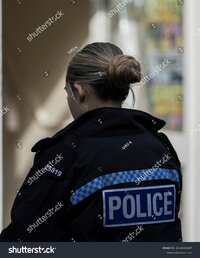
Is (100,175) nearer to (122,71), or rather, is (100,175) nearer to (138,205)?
(138,205)

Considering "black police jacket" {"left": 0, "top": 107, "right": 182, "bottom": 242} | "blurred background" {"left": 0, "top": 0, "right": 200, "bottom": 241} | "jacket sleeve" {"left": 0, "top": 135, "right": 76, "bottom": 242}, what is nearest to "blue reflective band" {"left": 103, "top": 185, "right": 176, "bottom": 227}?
"black police jacket" {"left": 0, "top": 107, "right": 182, "bottom": 242}

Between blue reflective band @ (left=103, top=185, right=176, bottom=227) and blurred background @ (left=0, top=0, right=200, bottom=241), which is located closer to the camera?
blue reflective band @ (left=103, top=185, right=176, bottom=227)

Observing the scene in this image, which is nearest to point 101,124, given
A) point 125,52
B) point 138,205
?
point 138,205

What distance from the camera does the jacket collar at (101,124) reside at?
1.93 meters

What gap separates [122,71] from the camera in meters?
1.98

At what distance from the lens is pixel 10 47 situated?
3.53 m

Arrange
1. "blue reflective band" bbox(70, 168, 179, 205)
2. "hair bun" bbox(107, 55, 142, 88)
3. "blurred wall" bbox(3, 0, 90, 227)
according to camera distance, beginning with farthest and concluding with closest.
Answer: "blurred wall" bbox(3, 0, 90, 227) → "hair bun" bbox(107, 55, 142, 88) → "blue reflective band" bbox(70, 168, 179, 205)

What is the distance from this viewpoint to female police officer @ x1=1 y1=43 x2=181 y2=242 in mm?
1859

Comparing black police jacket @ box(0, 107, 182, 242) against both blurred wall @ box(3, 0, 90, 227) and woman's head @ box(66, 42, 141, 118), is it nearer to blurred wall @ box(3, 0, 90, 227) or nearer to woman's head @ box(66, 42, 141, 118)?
woman's head @ box(66, 42, 141, 118)

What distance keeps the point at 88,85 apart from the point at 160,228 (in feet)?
1.64

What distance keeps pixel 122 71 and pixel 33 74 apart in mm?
1735

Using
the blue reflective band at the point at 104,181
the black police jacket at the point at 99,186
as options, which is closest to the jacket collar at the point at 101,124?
the black police jacket at the point at 99,186

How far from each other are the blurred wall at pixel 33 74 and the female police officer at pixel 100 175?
1.57m
